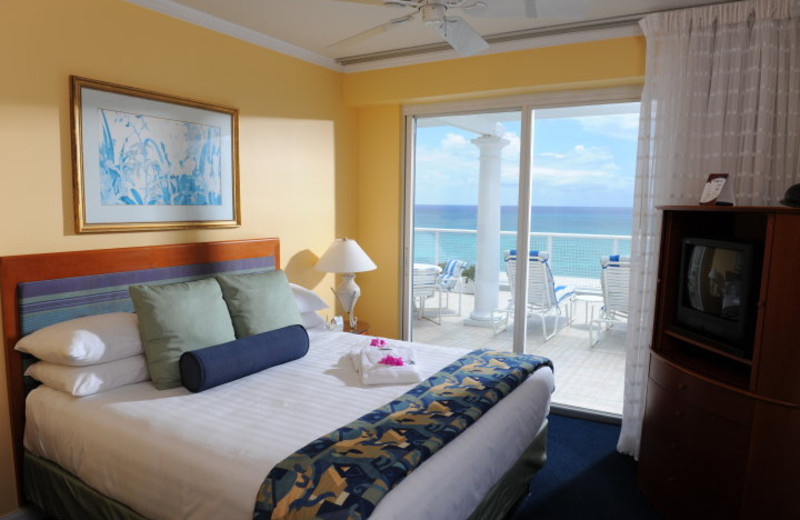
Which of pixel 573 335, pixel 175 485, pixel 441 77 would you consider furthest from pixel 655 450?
pixel 441 77

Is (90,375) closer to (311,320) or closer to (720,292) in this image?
(311,320)

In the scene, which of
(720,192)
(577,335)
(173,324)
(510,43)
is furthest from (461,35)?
(577,335)

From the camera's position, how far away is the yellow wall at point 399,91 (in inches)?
135

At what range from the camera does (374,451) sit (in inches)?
73.1

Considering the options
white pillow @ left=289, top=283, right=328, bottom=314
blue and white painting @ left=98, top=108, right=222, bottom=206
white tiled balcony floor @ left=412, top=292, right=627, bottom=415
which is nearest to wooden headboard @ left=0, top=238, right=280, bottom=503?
blue and white painting @ left=98, top=108, right=222, bottom=206

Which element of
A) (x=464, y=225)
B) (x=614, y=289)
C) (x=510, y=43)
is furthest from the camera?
(x=464, y=225)

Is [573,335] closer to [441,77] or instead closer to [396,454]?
[441,77]

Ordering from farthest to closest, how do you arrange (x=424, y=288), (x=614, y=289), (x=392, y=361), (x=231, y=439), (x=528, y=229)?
(x=424, y=288) < (x=528, y=229) < (x=614, y=289) < (x=392, y=361) < (x=231, y=439)

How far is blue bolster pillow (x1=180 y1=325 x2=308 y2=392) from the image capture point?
2451 mm

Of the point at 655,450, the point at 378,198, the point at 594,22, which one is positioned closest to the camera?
the point at 655,450

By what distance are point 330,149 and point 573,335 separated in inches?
92.9

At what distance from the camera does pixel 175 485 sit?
190cm

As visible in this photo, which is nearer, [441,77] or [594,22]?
[594,22]

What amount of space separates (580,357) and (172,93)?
3.27m
